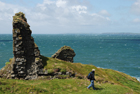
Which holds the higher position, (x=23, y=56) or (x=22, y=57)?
(x=23, y=56)

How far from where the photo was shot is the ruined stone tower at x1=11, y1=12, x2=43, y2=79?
94.7ft

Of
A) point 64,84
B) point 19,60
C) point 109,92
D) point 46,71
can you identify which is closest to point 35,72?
point 46,71

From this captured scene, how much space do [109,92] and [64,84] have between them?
8.10m

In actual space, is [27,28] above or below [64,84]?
above

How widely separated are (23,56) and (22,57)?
0.99 ft

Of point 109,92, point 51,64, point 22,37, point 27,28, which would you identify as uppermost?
point 27,28

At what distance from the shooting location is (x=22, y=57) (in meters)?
29.3

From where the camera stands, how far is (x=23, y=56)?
29297 millimetres

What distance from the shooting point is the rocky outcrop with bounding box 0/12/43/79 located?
28828mm

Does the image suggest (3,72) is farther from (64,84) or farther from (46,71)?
(64,84)

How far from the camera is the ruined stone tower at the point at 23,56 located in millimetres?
28859

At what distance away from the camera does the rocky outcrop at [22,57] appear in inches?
1135

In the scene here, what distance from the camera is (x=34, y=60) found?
30.6 meters

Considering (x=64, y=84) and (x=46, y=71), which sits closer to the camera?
(x=64, y=84)
